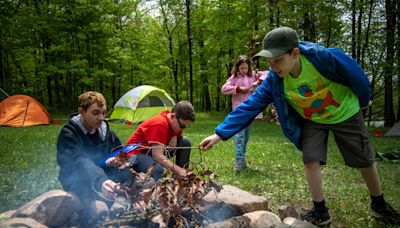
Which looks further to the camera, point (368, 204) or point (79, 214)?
point (368, 204)

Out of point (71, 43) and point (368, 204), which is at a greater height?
point (71, 43)

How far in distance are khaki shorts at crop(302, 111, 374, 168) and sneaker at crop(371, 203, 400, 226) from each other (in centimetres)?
40

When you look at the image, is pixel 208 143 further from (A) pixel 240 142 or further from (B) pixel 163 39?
(B) pixel 163 39

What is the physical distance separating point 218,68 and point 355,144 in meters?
21.8

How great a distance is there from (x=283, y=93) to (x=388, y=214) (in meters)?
1.28

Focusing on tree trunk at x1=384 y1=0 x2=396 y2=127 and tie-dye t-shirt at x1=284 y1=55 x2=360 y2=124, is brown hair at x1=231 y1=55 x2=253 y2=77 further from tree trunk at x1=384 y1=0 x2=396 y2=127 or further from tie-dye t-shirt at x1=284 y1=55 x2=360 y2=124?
tree trunk at x1=384 y1=0 x2=396 y2=127

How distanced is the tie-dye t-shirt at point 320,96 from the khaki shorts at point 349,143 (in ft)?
0.19

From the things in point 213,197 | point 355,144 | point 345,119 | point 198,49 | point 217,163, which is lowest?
point 217,163

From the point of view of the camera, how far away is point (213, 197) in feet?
8.51

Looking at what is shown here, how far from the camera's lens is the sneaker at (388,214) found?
2.49 meters

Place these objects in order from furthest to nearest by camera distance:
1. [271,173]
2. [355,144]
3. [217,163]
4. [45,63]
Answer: [45,63], [217,163], [271,173], [355,144]

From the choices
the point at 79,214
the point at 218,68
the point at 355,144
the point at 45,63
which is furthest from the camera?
the point at 218,68

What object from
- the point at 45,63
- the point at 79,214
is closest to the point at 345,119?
the point at 79,214

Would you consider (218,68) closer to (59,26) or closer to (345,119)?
(59,26)
